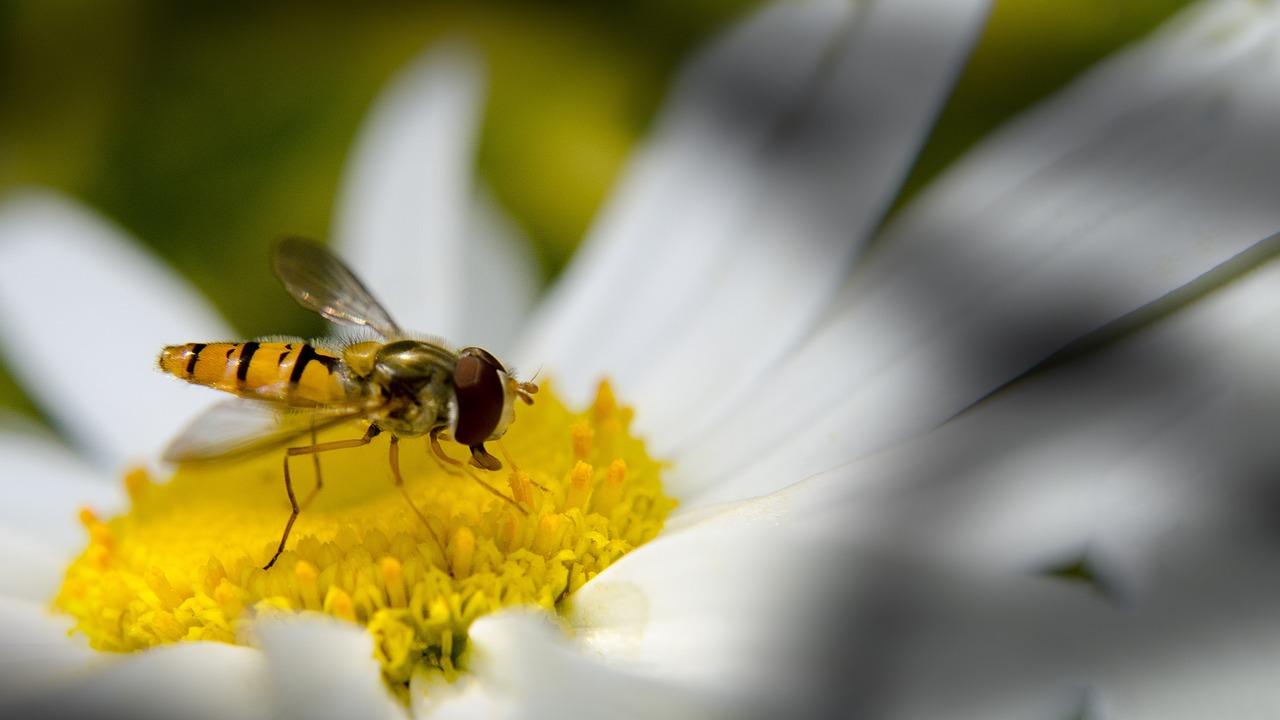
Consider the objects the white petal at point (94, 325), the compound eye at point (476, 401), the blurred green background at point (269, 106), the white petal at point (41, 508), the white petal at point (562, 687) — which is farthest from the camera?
the blurred green background at point (269, 106)

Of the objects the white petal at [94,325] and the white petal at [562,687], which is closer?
the white petal at [562,687]

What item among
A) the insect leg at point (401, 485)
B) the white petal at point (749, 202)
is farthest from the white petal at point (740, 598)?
the white petal at point (749, 202)

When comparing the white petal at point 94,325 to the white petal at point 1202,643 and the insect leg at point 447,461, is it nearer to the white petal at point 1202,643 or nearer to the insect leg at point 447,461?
the insect leg at point 447,461

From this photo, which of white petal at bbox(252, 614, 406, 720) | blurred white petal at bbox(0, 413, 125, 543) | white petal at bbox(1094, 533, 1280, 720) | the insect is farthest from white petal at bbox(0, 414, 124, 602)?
white petal at bbox(1094, 533, 1280, 720)

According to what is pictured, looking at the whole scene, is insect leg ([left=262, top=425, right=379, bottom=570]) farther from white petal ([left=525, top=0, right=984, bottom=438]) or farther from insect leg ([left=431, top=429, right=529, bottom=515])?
white petal ([left=525, top=0, right=984, bottom=438])

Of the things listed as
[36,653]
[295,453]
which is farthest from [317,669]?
[36,653]

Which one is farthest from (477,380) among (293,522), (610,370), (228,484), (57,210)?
(57,210)
